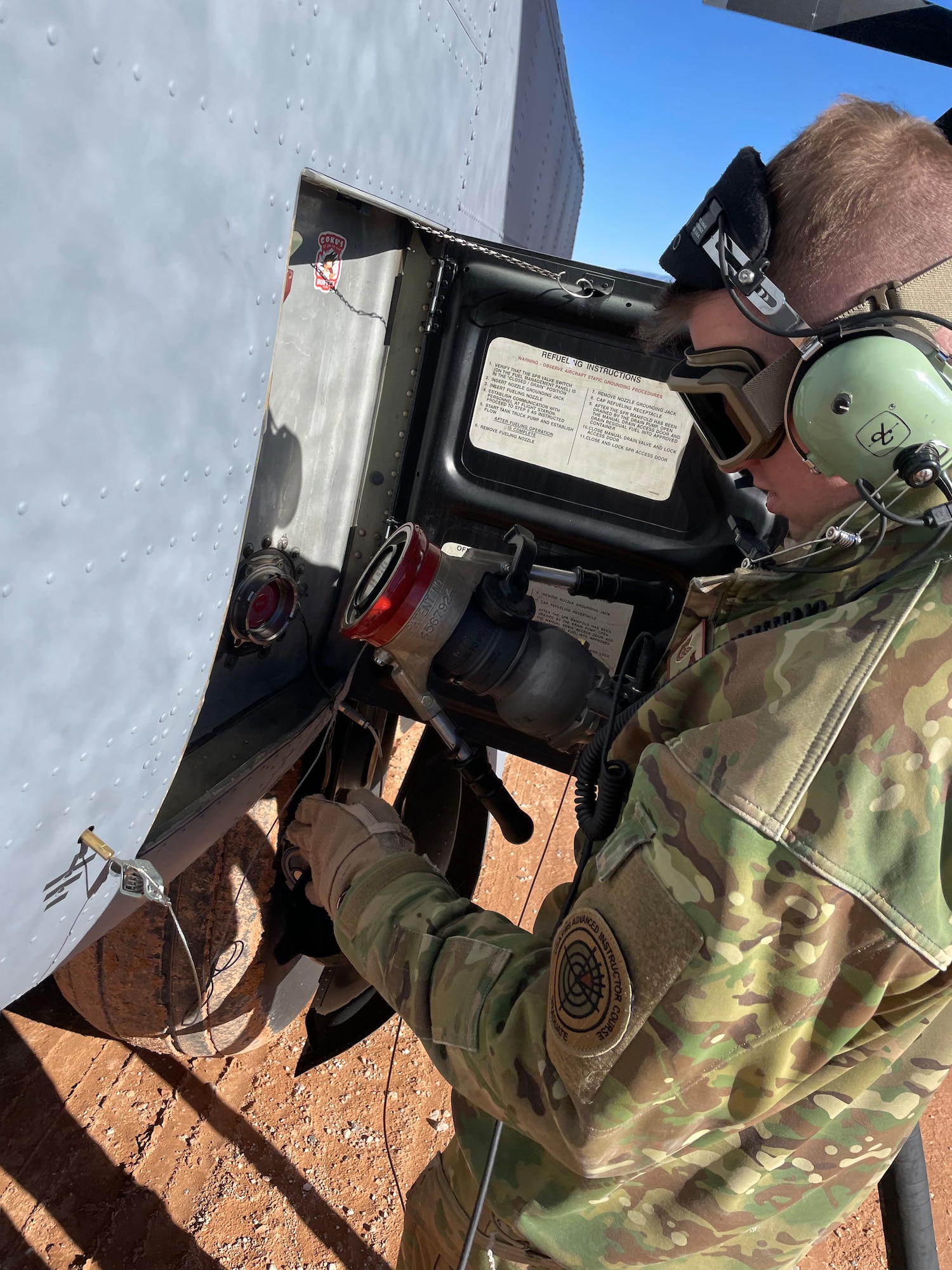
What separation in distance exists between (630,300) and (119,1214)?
2641 mm

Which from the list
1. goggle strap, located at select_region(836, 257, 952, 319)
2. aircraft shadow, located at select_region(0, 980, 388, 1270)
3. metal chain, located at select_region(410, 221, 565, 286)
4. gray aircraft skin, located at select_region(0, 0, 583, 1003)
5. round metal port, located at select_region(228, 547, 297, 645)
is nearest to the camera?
gray aircraft skin, located at select_region(0, 0, 583, 1003)

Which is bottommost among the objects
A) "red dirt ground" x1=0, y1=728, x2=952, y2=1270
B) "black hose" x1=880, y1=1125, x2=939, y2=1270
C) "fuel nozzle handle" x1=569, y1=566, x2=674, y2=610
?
"red dirt ground" x1=0, y1=728, x2=952, y2=1270

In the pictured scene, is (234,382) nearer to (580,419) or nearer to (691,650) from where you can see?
(691,650)

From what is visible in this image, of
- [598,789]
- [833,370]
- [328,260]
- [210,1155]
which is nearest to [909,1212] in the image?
[598,789]

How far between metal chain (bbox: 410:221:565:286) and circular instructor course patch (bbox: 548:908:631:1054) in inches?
55.2

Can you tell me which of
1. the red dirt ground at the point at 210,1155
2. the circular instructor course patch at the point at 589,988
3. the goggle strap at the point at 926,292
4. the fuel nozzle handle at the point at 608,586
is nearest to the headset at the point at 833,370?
the goggle strap at the point at 926,292

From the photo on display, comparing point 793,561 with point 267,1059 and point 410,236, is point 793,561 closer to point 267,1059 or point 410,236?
point 410,236

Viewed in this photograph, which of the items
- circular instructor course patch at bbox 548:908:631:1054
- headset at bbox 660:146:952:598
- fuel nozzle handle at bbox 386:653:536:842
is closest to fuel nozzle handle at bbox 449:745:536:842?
fuel nozzle handle at bbox 386:653:536:842

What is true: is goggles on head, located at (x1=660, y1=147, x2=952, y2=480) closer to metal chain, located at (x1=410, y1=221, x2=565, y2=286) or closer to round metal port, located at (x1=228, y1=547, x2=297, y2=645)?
metal chain, located at (x1=410, y1=221, x2=565, y2=286)

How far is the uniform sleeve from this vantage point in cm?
84

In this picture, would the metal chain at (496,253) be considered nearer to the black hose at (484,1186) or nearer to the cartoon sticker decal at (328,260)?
the cartoon sticker decal at (328,260)

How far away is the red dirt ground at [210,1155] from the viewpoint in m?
2.13

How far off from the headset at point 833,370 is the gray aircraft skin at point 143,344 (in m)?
0.59

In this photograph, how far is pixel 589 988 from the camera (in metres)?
0.93
